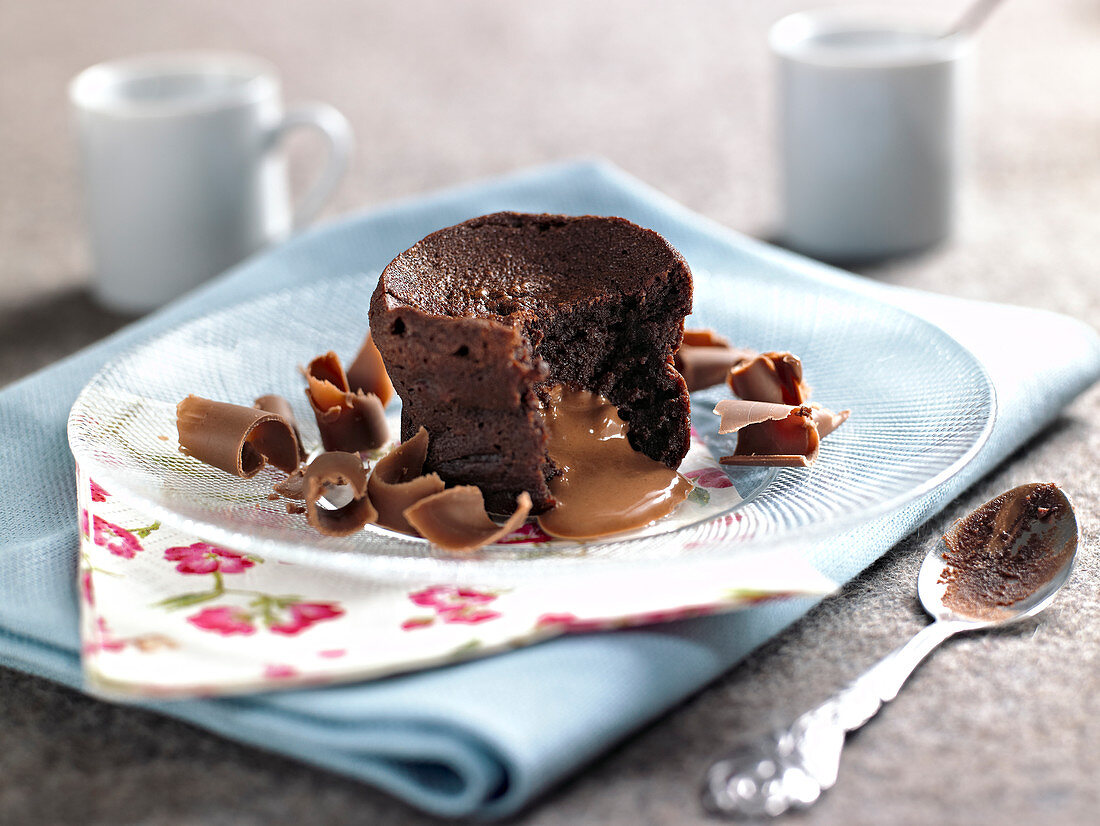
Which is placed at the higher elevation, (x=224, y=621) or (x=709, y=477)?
(x=224, y=621)

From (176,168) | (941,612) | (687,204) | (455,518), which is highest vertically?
(176,168)

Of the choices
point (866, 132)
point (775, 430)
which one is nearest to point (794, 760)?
point (775, 430)

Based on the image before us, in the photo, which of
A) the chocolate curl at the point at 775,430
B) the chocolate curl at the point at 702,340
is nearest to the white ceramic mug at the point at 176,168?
the chocolate curl at the point at 702,340

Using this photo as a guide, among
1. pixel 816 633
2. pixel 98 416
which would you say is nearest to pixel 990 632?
pixel 816 633

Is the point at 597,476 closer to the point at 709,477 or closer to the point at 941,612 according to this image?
the point at 709,477

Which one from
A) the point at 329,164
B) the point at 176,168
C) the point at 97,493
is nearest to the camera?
the point at 97,493

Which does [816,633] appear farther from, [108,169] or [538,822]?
A: [108,169]
